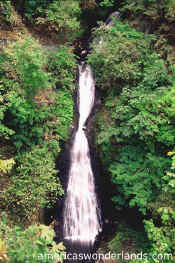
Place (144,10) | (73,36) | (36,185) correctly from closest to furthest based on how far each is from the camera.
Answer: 1. (36,185)
2. (144,10)
3. (73,36)

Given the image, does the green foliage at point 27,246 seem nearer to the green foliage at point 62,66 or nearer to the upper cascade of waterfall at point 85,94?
the upper cascade of waterfall at point 85,94

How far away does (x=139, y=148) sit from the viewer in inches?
282

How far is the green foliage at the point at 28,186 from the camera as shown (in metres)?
6.26

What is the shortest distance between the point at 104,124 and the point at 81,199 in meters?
2.93

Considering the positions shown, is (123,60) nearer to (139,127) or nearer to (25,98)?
(139,127)

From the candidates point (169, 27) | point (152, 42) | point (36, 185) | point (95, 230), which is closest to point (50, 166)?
point (36, 185)

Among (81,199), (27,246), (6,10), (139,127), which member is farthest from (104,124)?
(6,10)

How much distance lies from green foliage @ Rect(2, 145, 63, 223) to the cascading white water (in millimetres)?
1918

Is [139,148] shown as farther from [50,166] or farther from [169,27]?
[169,27]

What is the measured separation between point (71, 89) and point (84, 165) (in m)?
2.94

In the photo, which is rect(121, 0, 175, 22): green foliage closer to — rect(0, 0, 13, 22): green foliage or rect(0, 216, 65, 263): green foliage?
rect(0, 0, 13, 22): green foliage

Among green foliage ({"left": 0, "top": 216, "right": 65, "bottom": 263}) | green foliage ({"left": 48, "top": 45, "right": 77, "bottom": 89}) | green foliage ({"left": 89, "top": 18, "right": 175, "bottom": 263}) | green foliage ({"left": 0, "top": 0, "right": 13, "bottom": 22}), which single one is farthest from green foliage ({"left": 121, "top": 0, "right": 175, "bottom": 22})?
green foliage ({"left": 0, "top": 216, "right": 65, "bottom": 263})

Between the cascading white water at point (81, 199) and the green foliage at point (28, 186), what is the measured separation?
6.29ft

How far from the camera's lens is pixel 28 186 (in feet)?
20.7
